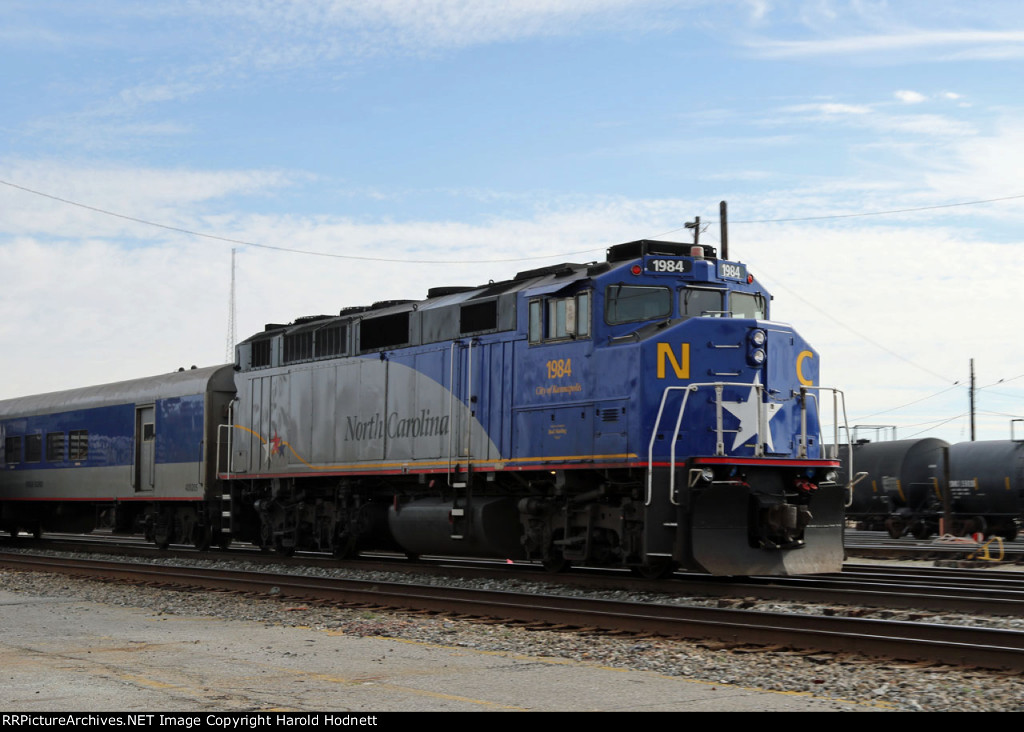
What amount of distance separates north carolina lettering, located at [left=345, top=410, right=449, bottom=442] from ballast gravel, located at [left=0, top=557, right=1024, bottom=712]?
11.3 feet

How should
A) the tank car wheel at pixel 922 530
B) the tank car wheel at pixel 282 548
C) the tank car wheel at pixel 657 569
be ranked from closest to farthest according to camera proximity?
the tank car wheel at pixel 657 569
the tank car wheel at pixel 282 548
the tank car wheel at pixel 922 530

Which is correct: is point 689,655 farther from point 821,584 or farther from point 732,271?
Result: point 732,271

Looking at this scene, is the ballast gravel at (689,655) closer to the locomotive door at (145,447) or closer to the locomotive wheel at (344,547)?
the locomotive wheel at (344,547)

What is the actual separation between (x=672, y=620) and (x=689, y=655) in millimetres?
1305

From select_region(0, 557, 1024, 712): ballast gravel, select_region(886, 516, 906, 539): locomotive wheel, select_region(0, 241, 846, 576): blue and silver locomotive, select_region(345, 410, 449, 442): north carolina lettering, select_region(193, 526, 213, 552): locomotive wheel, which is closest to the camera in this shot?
select_region(0, 557, 1024, 712): ballast gravel

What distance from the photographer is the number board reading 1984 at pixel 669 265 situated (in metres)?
15.4

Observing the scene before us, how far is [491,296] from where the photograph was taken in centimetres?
1722

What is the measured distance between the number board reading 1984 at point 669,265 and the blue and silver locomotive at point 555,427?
1.2 inches

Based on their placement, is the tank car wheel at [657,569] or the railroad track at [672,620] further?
the tank car wheel at [657,569]

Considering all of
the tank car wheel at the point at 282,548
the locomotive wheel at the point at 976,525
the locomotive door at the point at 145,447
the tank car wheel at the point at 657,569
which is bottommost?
the locomotive wheel at the point at 976,525

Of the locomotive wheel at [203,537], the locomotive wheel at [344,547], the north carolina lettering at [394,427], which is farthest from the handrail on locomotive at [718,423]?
the locomotive wheel at [203,537]

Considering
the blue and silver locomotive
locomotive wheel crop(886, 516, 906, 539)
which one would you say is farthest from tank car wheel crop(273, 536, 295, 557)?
locomotive wheel crop(886, 516, 906, 539)

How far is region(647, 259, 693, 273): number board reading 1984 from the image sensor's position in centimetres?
1543

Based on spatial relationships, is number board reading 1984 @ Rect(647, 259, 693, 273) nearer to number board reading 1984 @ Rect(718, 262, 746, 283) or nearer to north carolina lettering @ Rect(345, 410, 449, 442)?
number board reading 1984 @ Rect(718, 262, 746, 283)
